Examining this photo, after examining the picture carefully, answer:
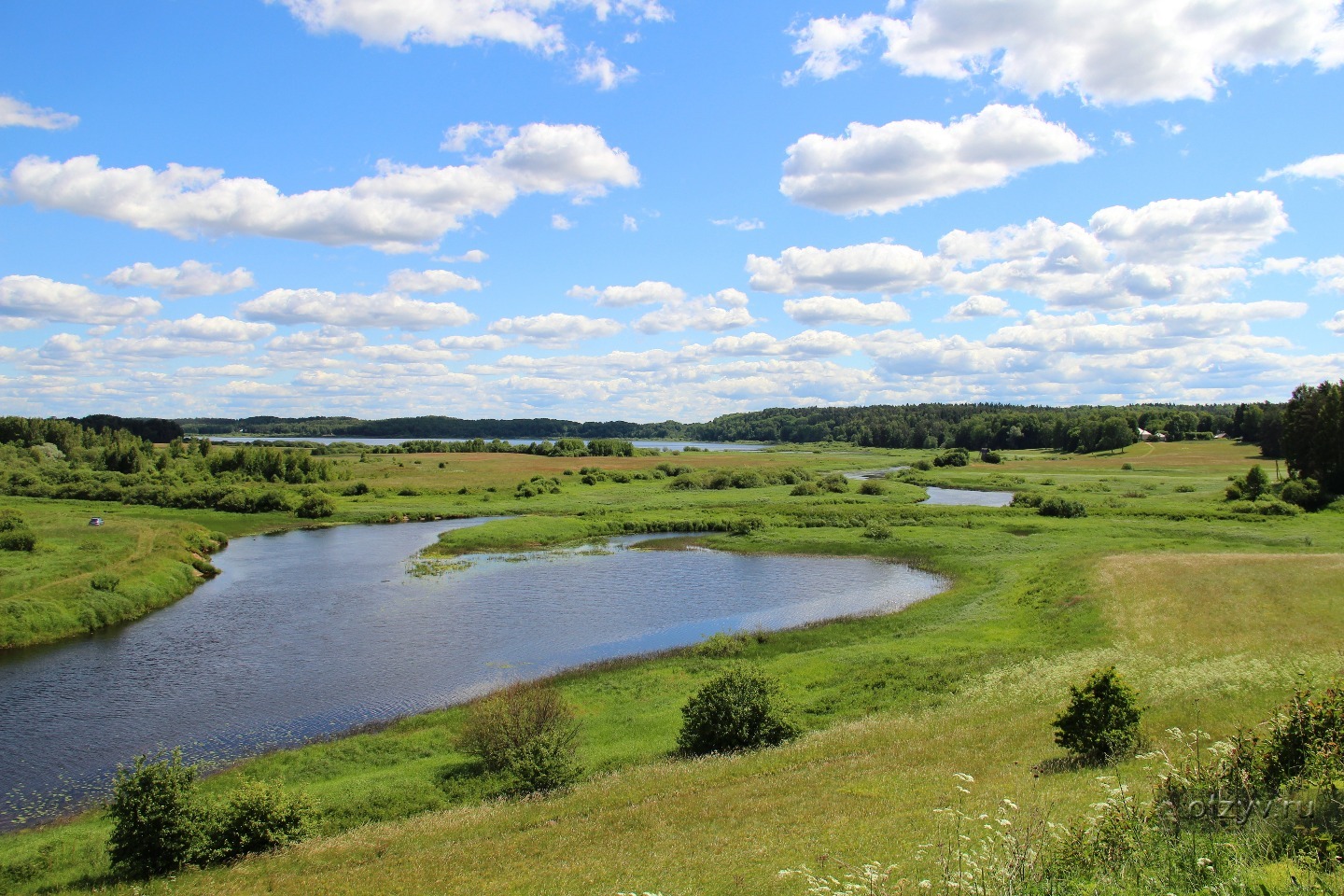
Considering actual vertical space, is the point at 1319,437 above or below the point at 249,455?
above

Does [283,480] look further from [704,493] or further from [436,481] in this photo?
[704,493]

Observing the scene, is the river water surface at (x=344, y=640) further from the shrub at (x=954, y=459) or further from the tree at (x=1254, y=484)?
the shrub at (x=954, y=459)

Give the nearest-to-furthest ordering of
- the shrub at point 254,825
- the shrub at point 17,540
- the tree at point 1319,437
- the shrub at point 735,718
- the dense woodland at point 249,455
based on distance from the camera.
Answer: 1. the shrub at point 254,825
2. the shrub at point 735,718
3. the shrub at point 17,540
4. the tree at point 1319,437
5. the dense woodland at point 249,455

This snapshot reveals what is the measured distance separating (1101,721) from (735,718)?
30.8 feet

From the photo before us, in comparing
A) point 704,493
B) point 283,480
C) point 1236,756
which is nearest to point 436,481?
point 283,480

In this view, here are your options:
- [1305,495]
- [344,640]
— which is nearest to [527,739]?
[344,640]

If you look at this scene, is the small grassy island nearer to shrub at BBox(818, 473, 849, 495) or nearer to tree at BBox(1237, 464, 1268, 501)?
tree at BBox(1237, 464, 1268, 501)

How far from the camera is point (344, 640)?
37.0m

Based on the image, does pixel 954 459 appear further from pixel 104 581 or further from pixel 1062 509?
pixel 104 581

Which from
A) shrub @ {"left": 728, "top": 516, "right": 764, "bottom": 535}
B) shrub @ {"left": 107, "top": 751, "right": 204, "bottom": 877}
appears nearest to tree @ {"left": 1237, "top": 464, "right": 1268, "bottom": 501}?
shrub @ {"left": 728, "top": 516, "right": 764, "bottom": 535}

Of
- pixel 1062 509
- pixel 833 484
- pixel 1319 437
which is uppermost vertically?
pixel 1319 437

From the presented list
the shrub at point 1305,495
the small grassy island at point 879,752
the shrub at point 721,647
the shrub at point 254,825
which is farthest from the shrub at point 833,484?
the shrub at point 254,825

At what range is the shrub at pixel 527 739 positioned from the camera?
19672 mm

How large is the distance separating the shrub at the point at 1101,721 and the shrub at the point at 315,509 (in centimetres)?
8371
